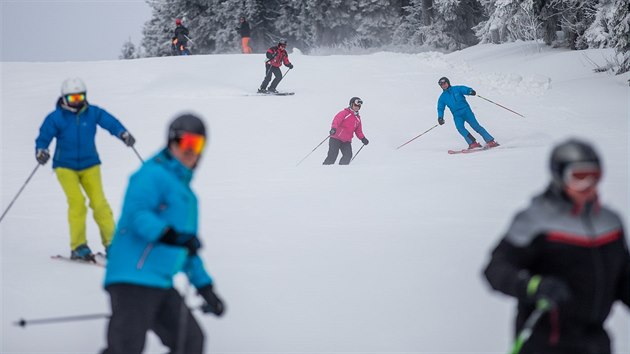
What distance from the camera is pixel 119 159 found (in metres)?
13.8

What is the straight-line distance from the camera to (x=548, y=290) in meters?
2.22

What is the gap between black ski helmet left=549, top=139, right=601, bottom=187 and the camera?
7.45 feet

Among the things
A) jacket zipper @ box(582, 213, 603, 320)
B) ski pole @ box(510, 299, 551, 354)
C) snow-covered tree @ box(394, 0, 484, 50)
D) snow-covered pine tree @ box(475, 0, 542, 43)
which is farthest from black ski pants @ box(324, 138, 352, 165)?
snow-covered tree @ box(394, 0, 484, 50)

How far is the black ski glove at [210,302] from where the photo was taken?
3.11 metres

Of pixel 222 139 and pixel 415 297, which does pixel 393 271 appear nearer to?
pixel 415 297

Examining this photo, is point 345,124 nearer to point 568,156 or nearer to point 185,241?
point 185,241

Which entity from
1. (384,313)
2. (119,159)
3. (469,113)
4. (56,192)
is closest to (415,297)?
(384,313)

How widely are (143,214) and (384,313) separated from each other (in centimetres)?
231

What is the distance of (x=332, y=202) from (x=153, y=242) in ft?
17.8

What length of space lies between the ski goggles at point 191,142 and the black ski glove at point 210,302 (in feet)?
2.18

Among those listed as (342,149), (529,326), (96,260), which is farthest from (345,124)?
(529,326)

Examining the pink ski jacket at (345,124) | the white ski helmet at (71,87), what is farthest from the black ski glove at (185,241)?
the pink ski jacket at (345,124)

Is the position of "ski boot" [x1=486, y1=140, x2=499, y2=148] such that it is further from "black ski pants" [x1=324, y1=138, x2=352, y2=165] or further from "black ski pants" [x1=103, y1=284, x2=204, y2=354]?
"black ski pants" [x1=103, y1=284, x2=204, y2=354]

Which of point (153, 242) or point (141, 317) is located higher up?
Result: point (153, 242)
